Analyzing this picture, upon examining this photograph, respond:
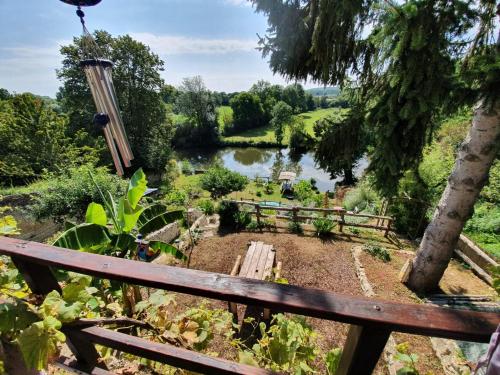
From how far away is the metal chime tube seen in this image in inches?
133

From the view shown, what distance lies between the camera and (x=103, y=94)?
11.5ft

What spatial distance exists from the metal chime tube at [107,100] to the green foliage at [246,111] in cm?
4677

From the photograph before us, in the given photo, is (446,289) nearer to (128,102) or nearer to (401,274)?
(401,274)

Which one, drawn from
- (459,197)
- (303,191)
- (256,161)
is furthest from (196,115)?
(459,197)

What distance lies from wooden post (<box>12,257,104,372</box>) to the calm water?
25612 mm

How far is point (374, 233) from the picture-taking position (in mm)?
9016

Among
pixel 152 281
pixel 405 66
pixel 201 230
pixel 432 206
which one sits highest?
pixel 405 66

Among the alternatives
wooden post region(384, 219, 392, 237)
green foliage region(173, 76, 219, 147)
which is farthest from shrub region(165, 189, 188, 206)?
green foliage region(173, 76, 219, 147)

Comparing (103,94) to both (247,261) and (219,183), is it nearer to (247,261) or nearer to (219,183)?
(247,261)

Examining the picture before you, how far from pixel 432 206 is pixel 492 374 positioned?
884cm

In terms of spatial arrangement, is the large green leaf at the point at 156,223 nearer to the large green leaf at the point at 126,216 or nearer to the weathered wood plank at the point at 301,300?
the large green leaf at the point at 126,216

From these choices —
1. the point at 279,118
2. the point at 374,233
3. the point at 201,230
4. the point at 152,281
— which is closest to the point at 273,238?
the point at 201,230

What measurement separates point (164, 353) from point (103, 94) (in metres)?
3.47

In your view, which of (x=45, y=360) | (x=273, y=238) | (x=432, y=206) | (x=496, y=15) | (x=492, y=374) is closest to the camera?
(x=492, y=374)
